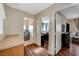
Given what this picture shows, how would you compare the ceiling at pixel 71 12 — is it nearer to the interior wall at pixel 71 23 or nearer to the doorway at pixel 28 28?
the interior wall at pixel 71 23

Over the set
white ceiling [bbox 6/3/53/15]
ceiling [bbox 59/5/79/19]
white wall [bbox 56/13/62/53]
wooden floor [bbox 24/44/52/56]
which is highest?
white ceiling [bbox 6/3/53/15]

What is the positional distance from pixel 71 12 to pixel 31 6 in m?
0.71

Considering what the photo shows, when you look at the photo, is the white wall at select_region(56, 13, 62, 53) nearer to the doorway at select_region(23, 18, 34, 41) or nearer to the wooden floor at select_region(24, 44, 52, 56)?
the wooden floor at select_region(24, 44, 52, 56)

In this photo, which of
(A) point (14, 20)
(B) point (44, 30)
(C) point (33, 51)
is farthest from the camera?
(B) point (44, 30)

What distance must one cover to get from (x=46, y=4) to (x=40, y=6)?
0.11 m

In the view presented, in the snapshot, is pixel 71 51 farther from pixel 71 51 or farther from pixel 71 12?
pixel 71 12

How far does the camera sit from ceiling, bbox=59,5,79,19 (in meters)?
1.34

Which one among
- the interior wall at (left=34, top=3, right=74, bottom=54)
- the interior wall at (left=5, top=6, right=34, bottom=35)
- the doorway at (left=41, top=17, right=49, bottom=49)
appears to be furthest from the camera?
the doorway at (left=41, top=17, right=49, bottom=49)

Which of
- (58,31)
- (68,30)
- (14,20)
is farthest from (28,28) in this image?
(68,30)

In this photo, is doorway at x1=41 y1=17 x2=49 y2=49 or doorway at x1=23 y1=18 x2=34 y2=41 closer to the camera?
doorway at x1=23 y1=18 x2=34 y2=41

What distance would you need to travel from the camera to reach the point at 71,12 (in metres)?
1.40

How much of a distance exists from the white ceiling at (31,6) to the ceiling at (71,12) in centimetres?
31

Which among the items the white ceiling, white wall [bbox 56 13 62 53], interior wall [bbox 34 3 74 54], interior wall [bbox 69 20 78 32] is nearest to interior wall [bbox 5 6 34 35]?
Result: the white ceiling

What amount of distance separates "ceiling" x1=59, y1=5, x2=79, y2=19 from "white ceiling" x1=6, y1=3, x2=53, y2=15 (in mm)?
310
